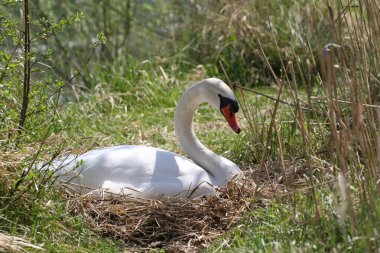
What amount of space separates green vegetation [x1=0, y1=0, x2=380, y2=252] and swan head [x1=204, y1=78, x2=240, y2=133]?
0.66 feet

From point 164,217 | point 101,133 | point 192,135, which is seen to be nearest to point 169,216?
point 164,217

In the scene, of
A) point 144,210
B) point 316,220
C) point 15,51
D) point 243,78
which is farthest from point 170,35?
point 316,220

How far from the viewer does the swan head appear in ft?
19.5

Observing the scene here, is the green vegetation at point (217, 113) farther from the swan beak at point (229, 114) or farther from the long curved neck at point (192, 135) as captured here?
the long curved neck at point (192, 135)

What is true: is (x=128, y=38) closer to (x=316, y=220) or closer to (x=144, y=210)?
(x=144, y=210)

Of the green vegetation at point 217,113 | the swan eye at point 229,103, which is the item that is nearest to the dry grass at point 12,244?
the green vegetation at point 217,113

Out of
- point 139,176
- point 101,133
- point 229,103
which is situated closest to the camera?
point 139,176

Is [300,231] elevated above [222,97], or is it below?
below

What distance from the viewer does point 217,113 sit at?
322 inches

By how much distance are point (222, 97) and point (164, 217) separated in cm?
117

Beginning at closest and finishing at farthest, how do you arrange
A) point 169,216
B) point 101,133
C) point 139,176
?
point 169,216 → point 139,176 → point 101,133

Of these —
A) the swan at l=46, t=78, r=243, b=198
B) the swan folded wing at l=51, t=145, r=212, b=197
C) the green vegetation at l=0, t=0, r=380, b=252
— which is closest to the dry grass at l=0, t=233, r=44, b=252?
the green vegetation at l=0, t=0, r=380, b=252

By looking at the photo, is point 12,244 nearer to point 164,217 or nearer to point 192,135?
point 164,217

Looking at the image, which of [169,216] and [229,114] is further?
[229,114]
